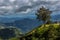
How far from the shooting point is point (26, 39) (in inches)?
3654

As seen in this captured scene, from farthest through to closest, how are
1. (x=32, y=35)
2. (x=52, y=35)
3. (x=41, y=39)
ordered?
1. (x=32, y=35)
2. (x=41, y=39)
3. (x=52, y=35)

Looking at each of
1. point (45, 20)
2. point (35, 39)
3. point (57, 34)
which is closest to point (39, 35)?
point (35, 39)

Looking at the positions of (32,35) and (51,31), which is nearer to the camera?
(51,31)

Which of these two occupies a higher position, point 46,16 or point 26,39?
point 46,16

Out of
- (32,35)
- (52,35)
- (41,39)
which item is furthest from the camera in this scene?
(32,35)

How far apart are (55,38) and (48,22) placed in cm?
1966

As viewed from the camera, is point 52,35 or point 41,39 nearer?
point 52,35

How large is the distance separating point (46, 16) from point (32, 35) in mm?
13042

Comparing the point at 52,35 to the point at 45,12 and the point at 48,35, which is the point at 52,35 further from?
the point at 45,12

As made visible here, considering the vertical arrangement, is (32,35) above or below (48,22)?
below

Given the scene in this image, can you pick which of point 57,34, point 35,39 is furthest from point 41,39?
point 57,34

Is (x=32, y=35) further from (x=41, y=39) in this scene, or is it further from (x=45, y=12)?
(x=45, y=12)

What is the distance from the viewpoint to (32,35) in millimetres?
92562

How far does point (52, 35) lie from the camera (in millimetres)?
75125
